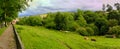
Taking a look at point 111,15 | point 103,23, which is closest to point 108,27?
point 103,23

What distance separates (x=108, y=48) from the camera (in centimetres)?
6075

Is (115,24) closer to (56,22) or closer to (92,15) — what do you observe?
(92,15)

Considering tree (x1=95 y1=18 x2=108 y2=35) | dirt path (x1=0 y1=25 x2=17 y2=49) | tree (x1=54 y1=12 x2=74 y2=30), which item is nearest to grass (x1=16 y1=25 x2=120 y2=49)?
dirt path (x1=0 y1=25 x2=17 y2=49)

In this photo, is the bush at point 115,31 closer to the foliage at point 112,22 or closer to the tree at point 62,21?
the foliage at point 112,22

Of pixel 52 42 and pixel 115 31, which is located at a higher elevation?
pixel 52 42

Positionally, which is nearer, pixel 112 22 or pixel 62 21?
pixel 112 22

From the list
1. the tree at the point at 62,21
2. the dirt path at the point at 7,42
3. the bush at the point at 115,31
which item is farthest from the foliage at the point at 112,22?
the dirt path at the point at 7,42

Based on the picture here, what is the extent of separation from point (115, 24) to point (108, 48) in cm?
12279

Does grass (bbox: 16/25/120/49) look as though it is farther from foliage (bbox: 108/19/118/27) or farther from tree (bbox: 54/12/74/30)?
foliage (bbox: 108/19/118/27)

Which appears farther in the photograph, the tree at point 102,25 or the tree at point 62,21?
the tree at point 62,21

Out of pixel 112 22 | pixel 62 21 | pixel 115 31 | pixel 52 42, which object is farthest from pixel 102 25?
Answer: pixel 52 42

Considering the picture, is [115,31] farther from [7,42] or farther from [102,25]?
[7,42]

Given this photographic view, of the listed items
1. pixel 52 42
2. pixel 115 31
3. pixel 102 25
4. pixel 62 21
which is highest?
pixel 52 42

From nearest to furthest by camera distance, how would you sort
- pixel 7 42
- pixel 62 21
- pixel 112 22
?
pixel 7 42
pixel 112 22
pixel 62 21
